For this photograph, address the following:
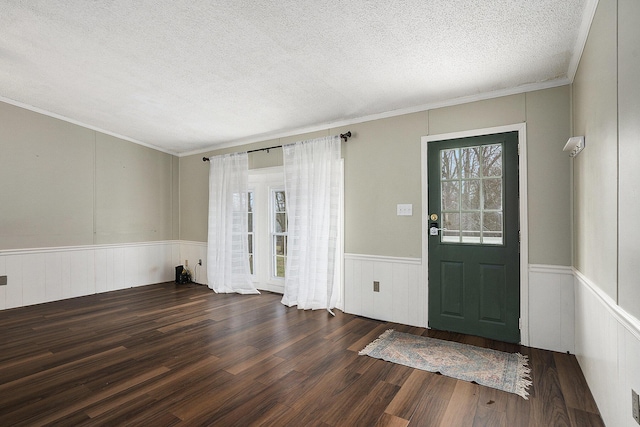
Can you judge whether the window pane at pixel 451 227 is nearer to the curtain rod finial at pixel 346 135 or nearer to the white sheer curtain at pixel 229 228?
the curtain rod finial at pixel 346 135

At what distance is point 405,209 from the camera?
3.67 m

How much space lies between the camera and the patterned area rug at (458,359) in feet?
7.81

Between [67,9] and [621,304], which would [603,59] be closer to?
[621,304]

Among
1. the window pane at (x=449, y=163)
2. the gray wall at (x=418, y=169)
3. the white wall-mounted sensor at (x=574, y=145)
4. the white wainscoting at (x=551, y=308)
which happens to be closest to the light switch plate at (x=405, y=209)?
the gray wall at (x=418, y=169)

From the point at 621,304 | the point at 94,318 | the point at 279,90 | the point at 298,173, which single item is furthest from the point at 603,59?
the point at 94,318

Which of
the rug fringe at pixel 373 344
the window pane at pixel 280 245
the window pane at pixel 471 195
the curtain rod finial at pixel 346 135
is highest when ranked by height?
the curtain rod finial at pixel 346 135

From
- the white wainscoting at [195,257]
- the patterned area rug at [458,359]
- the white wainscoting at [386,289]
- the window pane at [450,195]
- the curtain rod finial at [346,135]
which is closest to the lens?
the patterned area rug at [458,359]

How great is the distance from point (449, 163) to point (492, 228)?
0.80 metres

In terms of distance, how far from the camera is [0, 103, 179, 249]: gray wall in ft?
14.0

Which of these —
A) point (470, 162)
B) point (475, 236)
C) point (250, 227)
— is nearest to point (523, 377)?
point (475, 236)

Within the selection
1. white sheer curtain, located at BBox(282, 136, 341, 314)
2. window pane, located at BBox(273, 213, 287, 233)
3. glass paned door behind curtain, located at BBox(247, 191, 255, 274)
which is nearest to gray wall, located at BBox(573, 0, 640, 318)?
white sheer curtain, located at BBox(282, 136, 341, 314)

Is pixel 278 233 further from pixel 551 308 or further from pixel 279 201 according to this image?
pixel 551 308

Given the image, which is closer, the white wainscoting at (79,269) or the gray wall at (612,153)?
the gray wall at (612,153)

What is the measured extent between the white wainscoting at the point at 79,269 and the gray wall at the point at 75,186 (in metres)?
0.14
